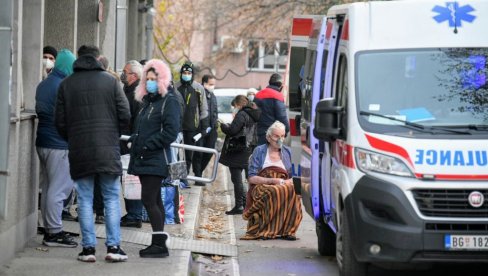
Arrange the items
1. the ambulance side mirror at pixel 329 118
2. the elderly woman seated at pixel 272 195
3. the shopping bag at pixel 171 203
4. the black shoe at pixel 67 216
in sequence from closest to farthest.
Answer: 1. the ambulance side mirror at pixel 329 118
2. the black shoe at pixel 67 216
3. the elderly woman seated at pixel 272 195
4. the shopping bag at pixel 171 203

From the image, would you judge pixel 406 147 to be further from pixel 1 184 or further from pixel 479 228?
pixel 1 184

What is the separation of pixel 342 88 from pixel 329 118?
588 mm

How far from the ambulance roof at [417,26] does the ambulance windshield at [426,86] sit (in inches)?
2.9

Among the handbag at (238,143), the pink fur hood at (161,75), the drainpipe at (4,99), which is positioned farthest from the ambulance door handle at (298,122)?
the drainpipe at (4,99)

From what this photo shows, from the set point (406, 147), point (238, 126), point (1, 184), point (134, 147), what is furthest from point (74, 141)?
point (238, 126)

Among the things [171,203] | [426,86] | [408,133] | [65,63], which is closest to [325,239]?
[171,203]

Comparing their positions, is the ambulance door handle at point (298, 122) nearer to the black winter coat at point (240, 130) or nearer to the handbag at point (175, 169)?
the black winter coat at point (240, 130)

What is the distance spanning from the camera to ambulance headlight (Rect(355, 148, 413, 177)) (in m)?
8.96

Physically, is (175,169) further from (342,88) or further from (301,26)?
(301,26)

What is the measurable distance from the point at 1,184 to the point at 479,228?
11.5 ft

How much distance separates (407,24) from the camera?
32.0ft

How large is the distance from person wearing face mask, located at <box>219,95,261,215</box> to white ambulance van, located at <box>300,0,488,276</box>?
5.41 metres

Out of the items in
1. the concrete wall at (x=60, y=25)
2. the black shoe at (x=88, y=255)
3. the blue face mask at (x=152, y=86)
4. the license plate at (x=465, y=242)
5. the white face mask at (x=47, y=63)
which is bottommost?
the black shoe at (x=88, y=255)

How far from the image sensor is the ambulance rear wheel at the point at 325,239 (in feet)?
38.0
